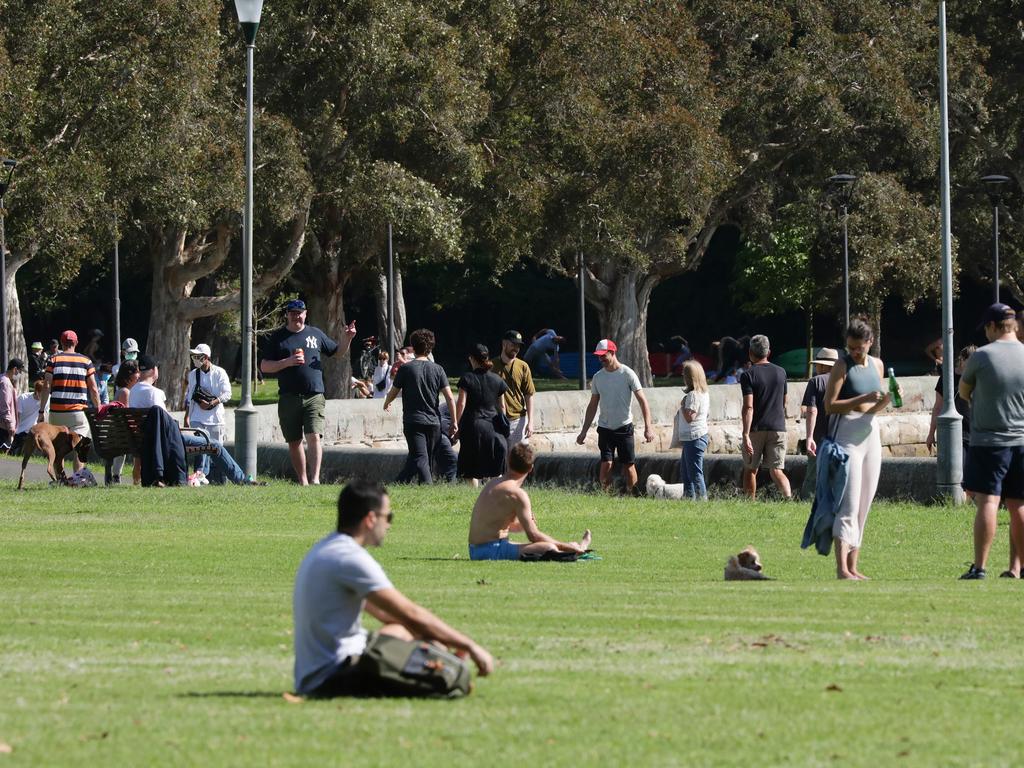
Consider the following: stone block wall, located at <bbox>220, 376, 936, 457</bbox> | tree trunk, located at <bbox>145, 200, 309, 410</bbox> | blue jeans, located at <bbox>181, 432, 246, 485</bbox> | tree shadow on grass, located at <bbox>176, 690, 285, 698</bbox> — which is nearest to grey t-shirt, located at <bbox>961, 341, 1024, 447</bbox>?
tree shadow on grass, located at <bbox>176, 690, 285, 698</bbox>

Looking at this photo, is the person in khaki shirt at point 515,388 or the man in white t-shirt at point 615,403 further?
the person in khaki shirt at point 515,388

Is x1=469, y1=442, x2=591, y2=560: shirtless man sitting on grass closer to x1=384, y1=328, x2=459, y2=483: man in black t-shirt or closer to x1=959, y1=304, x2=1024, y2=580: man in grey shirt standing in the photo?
x1=959, y1=304, x2=1024, y2=580: man in grey shirt standing

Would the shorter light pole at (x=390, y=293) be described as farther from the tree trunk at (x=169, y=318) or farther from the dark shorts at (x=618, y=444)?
the dark shorts at (x=618, y=444)

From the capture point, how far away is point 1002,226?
50781 millimetres

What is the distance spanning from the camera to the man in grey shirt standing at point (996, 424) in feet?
38.7

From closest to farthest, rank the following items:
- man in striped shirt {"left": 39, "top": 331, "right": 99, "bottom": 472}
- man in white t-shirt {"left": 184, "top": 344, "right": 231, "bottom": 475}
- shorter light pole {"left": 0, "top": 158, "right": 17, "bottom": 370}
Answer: man in striped shirt {"left": 39, "top": 331, "right": 99, "bottom": 472}
man in white t-shirt {"left": 184, "top": 344, "right": 231, "bottom": 475}
shorter light pole {"left": 0, "top": 158, "right": 17, "bottom": 370}

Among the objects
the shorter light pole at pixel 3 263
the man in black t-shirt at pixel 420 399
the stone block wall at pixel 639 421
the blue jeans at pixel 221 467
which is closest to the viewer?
the man in black t-shirt at pixel 420 399

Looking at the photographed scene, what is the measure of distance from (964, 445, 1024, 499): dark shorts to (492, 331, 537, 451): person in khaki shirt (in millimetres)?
8952

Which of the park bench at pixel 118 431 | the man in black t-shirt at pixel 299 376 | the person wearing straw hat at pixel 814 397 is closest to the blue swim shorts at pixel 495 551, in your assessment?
the person wearing straw hat at pixel 814 397

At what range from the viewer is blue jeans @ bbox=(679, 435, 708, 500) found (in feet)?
63.8

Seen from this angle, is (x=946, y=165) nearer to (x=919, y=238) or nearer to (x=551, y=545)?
(x=551, y=545)

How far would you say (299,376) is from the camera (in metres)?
19.6

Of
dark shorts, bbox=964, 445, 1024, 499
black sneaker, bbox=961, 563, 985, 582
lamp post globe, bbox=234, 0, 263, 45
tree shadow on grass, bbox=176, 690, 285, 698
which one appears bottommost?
black sneaker, bbox=961, 563, 985, 582

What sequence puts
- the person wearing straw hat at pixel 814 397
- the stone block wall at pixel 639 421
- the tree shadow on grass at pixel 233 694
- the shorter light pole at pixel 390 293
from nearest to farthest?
1. the tree shadow on grass at pixel 233 694
2. the person wearing straw hat at pixel 814 397
3. the stone block wall at pixel 639 421
4. the shorter light pole at pixel 390 293
